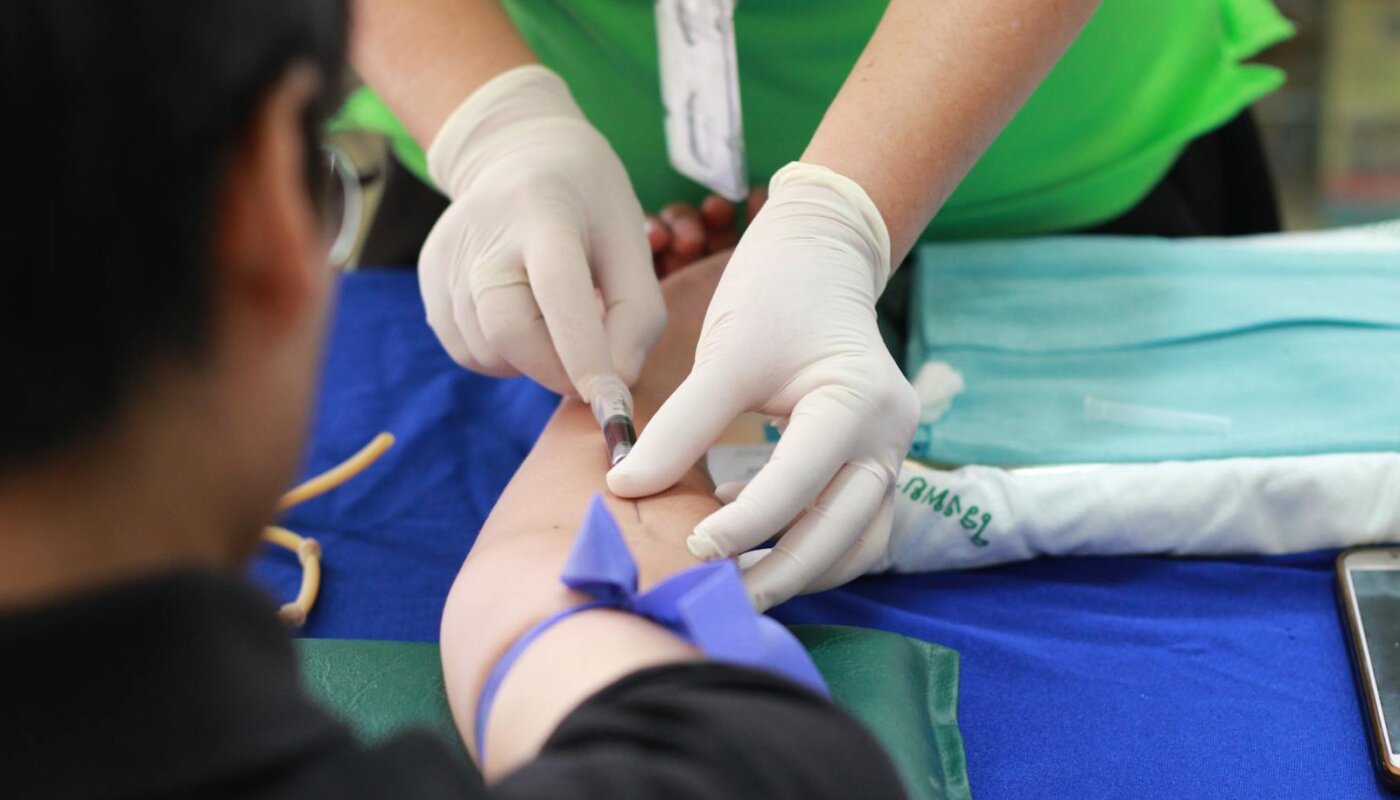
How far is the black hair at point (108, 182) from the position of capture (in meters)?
0.39

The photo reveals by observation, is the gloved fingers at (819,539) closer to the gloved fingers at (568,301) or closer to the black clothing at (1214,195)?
the gloved fingers at (568,301)

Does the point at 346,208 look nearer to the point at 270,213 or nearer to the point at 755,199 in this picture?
the point at 755,199

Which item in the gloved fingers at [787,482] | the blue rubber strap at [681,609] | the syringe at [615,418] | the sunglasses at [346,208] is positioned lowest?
the sunglasses at [346,208]

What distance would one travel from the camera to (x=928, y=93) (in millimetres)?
999

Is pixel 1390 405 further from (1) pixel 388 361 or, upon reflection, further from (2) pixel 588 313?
(1) pixel 388 361

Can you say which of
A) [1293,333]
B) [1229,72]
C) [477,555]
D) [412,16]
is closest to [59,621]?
[477,555]

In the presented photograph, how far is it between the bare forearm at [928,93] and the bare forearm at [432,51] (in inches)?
13.4

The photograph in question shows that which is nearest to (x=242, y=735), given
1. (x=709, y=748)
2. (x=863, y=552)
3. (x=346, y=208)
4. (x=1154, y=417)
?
(x=709, y=748)

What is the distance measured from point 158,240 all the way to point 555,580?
0.39m

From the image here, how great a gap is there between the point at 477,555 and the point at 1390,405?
713mm

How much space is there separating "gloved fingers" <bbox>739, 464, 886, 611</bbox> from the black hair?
47 cm

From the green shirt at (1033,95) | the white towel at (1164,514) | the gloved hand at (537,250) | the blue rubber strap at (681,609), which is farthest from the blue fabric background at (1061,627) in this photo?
the green shirt at (1033,95)

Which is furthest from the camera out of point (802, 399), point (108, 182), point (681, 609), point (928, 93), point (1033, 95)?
point (1033, 95)

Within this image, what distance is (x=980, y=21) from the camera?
1.00 metres
